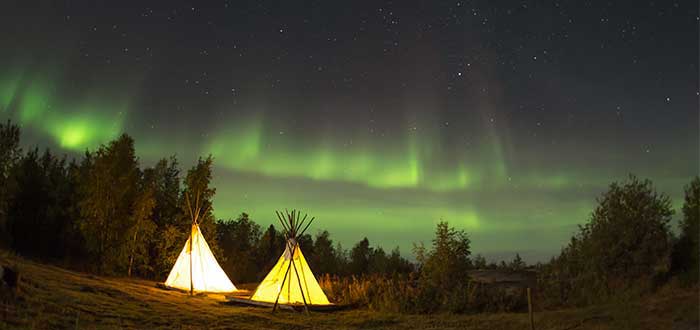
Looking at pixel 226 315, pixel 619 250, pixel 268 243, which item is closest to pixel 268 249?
pixel 268 243

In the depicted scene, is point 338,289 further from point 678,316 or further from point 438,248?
point 678,316

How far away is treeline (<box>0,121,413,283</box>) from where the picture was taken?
2064cm

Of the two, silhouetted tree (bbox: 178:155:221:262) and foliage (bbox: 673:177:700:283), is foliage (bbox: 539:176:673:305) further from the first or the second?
silhouetted tree (bbox: 178:155:221:262)

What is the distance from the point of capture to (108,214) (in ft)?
67.9

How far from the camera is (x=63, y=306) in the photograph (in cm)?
1012

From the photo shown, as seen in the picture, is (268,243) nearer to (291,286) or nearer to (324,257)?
(324,257)

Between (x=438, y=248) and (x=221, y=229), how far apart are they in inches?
811

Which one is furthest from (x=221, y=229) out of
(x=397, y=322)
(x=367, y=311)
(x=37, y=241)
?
(x=397, y=322)

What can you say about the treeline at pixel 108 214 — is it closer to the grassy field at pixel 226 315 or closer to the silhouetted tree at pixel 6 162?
the silhouetted tree at pixel 6 162

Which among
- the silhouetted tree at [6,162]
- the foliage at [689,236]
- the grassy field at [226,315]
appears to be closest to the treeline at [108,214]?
the silhouetted tree at [6,162]

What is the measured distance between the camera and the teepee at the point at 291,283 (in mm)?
15578

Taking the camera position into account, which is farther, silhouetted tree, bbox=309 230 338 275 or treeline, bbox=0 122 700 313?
silhouetted tree, bbox=309 230 338 275

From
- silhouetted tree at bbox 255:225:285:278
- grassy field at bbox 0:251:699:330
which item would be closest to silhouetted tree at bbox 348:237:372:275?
silhouetted tree at bbox 255:225:285:278

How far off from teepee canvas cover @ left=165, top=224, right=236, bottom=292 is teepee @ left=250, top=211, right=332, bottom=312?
3.62m
